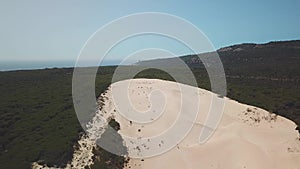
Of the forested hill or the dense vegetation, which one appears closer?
the dense vegetation

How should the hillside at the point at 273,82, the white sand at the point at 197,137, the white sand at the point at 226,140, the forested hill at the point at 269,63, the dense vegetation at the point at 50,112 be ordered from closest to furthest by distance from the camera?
1. the dense vegetation at the point at 50,112
2. the white sand at the point at 197,137
3. the white sand at the point at 226,140
4. the hillside at the point at 273,82
5. the forested hill at the point at 269,63

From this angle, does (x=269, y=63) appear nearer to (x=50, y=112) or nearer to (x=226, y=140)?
(x=226, y=140)

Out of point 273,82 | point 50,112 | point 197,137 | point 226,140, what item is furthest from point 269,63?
point 50,112

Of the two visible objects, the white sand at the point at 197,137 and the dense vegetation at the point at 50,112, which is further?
the white sand at the point at 197,137

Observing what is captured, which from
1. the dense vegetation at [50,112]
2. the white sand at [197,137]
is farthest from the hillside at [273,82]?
the white sand at [197,137]

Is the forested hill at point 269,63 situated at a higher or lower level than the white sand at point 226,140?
higher

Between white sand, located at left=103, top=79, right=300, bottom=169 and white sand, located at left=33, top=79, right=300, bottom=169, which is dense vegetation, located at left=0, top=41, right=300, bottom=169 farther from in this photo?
white sand, located at left=103, top=79, right=300, bottom=169

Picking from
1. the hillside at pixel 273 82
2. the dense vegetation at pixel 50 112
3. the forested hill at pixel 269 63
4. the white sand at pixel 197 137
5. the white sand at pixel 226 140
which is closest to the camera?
the dense vegetation at pixel 50 112

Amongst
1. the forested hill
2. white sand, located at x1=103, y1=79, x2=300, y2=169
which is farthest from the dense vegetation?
white sand, located at x1=103, y1=79, x2=300, y2=169

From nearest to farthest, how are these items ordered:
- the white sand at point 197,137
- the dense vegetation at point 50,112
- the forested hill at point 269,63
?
the dense vegetation at point 50,112 → the white sand at point 197,137 → the forested hill at point 269,63

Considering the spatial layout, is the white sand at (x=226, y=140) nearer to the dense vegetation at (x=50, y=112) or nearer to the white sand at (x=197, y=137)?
the white sand at (x=197, y=137)
